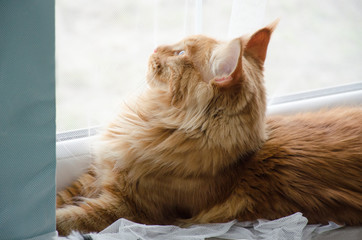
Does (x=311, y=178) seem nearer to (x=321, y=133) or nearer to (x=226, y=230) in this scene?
(x=321, y=133)

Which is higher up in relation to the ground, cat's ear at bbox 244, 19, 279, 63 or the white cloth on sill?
cat's ear at bbox 244, 19, 279, 63

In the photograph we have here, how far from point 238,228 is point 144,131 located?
1.42 feet

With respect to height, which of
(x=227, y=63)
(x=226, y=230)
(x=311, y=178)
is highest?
(x=227, y=63)

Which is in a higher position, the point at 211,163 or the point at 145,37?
the point at 145,37

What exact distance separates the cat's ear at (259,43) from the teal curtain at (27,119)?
674 millimetres

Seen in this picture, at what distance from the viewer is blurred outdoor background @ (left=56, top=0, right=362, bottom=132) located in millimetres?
1148

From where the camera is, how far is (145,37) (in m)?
1.28

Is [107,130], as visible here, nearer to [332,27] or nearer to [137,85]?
[137,85]

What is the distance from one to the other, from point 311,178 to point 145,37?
722 mm

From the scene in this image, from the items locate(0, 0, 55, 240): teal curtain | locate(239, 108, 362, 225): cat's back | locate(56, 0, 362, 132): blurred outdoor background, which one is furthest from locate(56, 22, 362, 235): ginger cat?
locate(0, 0, 55, 240): teal curtain

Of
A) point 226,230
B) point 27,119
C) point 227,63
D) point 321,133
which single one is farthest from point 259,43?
point 27,119

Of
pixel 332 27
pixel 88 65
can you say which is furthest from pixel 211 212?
pixel 332 27

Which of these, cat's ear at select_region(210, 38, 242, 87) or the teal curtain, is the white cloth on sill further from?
Answer: cat's ear at select_region(210, 38, 242, 87)

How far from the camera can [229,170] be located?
1195 millimetres
